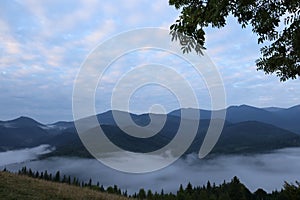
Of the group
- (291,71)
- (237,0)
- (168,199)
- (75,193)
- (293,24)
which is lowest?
(168,199)

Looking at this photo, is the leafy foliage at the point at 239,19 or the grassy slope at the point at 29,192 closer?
the leafy foliage at the point at 239,19

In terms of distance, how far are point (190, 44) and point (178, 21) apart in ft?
2.77

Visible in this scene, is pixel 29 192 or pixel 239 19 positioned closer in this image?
pixel 239 19

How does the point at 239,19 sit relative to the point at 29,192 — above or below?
above

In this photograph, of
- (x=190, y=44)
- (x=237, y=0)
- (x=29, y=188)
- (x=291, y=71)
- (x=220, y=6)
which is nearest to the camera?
(x=220, y=6)

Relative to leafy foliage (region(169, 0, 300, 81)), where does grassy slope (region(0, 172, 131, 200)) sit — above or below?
below

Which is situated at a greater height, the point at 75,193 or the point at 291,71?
the point at 291,71

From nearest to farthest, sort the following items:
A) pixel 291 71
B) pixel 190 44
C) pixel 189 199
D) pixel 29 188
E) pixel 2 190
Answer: pixel 190 44, pixel 291 71, pixel 2 190, pixel 29 188, pixel 189 199

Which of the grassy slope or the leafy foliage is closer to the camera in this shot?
the leafy foliage

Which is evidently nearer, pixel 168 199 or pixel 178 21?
pixel 178 21

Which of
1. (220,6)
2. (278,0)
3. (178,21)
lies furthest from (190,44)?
(278,0)

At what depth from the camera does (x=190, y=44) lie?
29.6 ft

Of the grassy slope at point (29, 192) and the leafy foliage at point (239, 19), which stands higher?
the leafy foliage at point (239, 19)

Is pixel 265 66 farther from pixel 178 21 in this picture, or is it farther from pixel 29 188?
pixel 29 188
